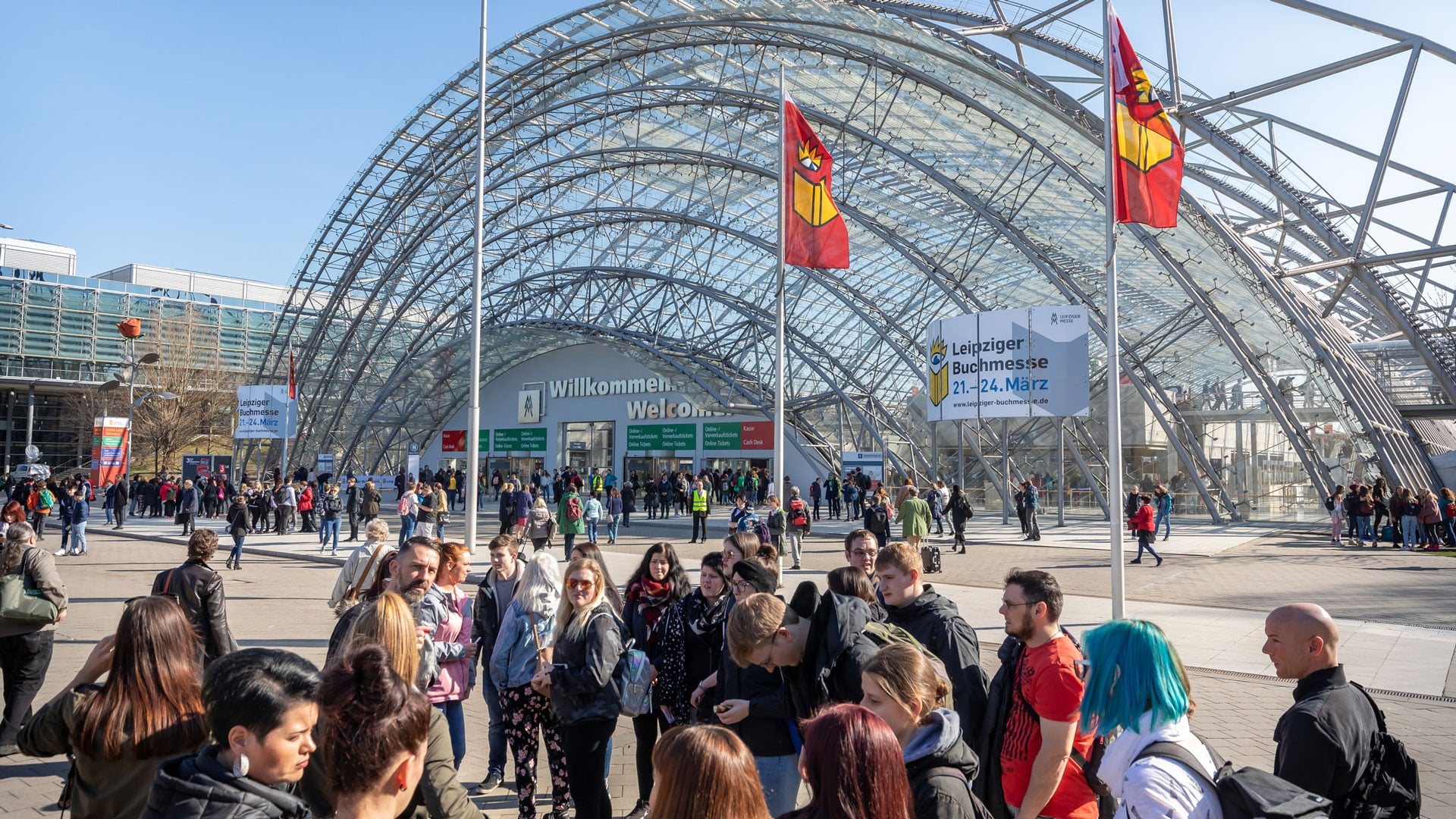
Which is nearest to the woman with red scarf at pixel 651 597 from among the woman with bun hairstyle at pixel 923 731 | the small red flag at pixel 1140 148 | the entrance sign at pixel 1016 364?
the woman with bun hairstyle at pixel 923 731

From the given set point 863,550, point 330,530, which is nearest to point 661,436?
point 330,530

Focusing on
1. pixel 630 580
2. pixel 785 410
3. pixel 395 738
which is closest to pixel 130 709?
pixel 395 738

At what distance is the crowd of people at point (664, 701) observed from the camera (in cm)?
261

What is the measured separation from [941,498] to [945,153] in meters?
12.9

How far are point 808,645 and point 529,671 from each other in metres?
2.25

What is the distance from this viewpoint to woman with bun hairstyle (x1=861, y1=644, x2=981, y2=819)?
9.12ft

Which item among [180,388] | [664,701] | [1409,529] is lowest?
[1409,529]

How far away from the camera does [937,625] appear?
189 inches

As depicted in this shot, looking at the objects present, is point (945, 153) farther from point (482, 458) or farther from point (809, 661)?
point (482, 458)

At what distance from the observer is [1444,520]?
23125 mm

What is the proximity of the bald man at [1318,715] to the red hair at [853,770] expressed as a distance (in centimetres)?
185

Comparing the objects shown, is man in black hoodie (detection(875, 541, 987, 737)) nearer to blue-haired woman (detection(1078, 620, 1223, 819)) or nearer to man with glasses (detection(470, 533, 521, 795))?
blue-haired woman (detection(1078, 620, 1223, 819))

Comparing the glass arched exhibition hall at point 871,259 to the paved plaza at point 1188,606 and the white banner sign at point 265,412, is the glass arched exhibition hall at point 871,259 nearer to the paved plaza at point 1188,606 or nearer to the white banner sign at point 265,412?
the paved plaza at point 1188,606

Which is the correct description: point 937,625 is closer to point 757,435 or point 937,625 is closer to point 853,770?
point 853,770
